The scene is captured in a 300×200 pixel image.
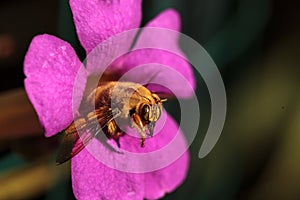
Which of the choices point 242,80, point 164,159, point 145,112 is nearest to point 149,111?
point 145,112

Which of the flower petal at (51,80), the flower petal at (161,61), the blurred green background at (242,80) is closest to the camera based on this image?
the flower petal at (51,80)

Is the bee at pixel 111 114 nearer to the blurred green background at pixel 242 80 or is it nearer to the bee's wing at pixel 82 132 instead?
the bee's wing at pixel 82 132

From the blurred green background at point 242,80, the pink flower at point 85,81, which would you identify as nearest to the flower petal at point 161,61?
the pink flower at point 85,81

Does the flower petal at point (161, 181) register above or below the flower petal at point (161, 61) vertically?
below

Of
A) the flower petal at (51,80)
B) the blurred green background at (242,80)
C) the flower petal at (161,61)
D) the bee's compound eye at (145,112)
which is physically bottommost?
the blurred green background at (242,80)

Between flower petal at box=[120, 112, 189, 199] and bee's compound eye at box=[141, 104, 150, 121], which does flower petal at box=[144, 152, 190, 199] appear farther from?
bee's compound eye at box=[141, 104, 150, 121]

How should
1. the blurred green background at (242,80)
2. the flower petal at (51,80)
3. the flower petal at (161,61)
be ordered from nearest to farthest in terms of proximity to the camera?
1. the flower petal at (51,80)
2. the flower petal at (161,61)
3. the blurred green background at (242,80)

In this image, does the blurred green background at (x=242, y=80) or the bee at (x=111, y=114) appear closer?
the bee at (x=111, y=114)

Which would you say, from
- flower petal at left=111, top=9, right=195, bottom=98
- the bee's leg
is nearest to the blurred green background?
flower petal at left=111, top=9, right=195, bottom=98
